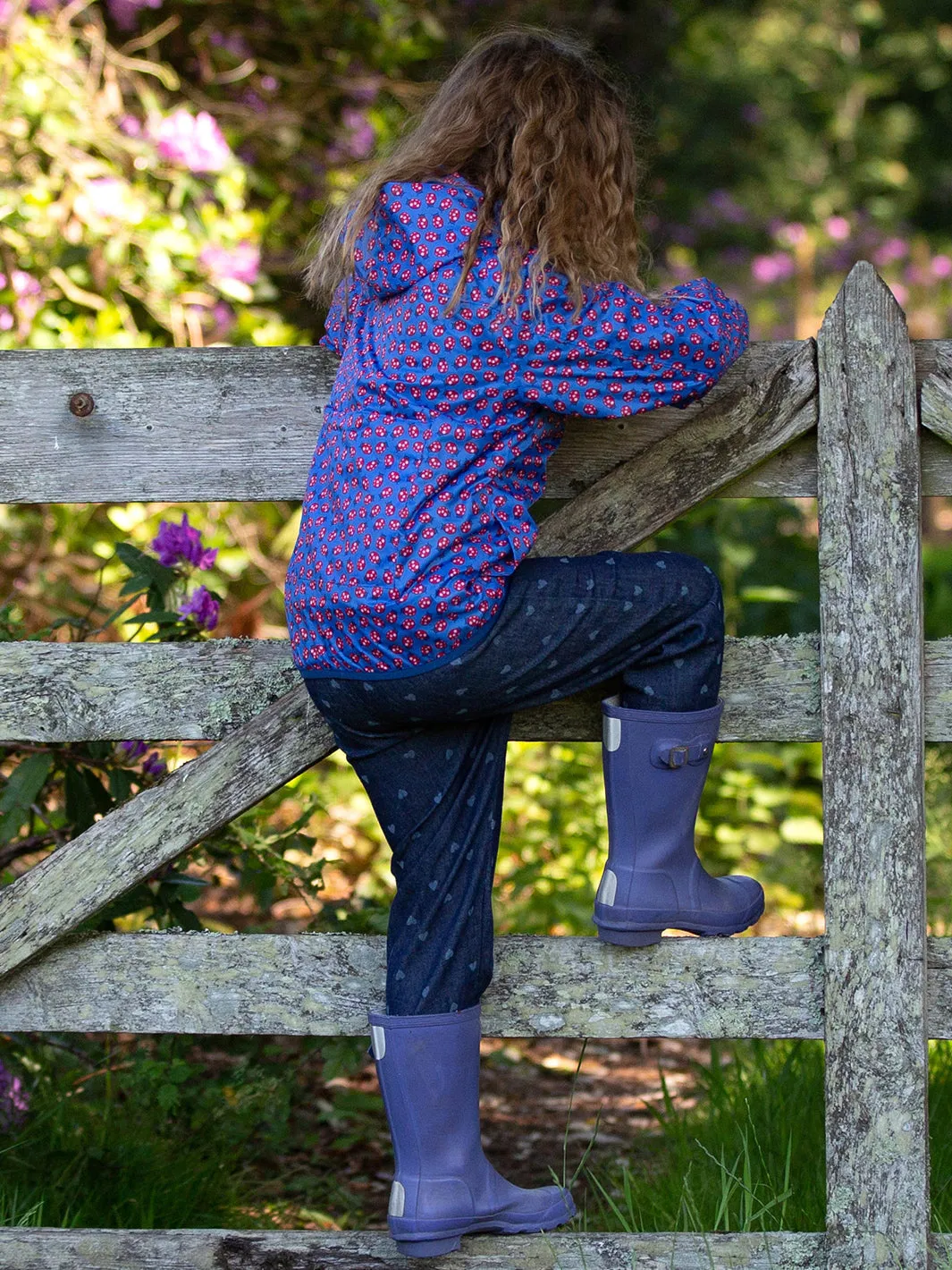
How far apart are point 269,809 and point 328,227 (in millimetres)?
1229

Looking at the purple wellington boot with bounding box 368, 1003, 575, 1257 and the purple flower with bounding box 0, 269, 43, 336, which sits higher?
the purple flower with bounding box 0, 269, 43, 336

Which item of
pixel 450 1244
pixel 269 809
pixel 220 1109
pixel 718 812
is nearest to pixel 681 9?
pixel 718 812

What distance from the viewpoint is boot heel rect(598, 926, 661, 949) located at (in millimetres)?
1962

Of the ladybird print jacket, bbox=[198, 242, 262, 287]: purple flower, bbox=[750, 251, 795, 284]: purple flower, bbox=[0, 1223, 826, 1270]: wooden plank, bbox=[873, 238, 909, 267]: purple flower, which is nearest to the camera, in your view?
the ladybird print jacket

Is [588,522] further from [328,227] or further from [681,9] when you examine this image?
[681,9]

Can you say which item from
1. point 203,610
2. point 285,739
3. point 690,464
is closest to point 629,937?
point 285,739

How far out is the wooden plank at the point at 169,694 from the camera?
6.72ft

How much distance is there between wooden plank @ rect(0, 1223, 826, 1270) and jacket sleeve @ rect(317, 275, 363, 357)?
1.24m

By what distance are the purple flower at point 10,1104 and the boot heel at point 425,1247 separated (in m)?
0.81

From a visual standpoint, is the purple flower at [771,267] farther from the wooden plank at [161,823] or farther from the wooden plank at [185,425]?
the wooden plank at [161,823]

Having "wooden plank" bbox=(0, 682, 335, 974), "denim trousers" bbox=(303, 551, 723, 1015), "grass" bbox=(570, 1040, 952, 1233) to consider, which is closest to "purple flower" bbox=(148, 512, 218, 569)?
"wooden plank" bbox=(0, 682, 335, 974)

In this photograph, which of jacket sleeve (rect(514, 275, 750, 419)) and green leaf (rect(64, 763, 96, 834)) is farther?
green leaf (rect(64, 763, 96, 834))

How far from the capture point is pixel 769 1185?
2164 millimetres

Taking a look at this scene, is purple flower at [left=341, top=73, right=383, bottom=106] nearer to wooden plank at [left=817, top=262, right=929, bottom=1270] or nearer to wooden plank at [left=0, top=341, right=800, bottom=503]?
wooden plank at [left=0, top=341, right=800, bottom=503]
